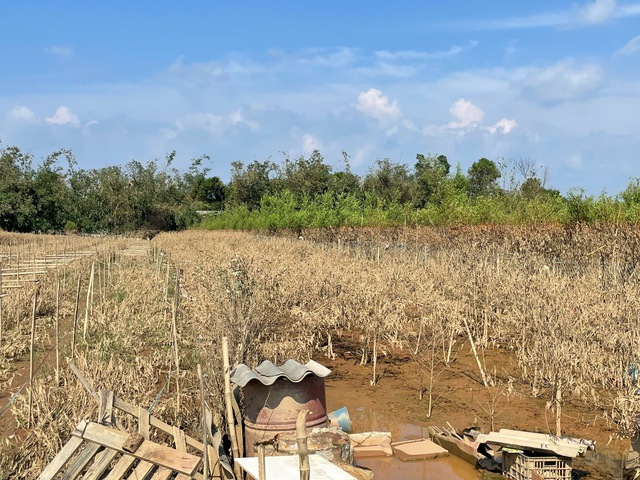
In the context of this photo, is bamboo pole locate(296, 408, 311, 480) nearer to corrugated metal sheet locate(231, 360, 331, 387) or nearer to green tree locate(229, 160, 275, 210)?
corrugated metal sheet locate(231, 360, 331, 387)

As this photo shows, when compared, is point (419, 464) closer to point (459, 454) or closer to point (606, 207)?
point (459, 454)

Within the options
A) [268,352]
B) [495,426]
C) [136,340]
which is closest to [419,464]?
[495,426]

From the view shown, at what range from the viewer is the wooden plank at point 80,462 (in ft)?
11.6

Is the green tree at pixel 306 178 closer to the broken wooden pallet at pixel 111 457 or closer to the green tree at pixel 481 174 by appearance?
the green tree at pixel 481 174

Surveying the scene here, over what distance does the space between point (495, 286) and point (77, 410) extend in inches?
287

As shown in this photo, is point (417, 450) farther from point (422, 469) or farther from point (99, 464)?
point (99, 464)

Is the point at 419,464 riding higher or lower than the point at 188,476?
lower

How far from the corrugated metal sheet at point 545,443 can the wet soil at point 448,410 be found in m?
0.66

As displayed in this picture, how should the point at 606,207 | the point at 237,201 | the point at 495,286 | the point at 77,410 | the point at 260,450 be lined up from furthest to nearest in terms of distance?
the point at 237,201, the point at 606,207, the point at 495,286, the point at 77,410, the point at 260,450

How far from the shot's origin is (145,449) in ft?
12.5

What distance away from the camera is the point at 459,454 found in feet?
20.7

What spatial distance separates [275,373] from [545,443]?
217 centimetres

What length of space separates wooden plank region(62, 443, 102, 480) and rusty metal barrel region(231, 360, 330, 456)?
1.39 meters

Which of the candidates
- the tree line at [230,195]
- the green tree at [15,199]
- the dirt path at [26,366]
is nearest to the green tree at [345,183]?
the tree line at [230,195]
